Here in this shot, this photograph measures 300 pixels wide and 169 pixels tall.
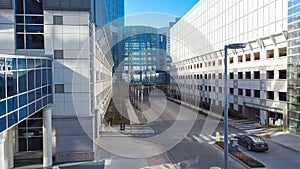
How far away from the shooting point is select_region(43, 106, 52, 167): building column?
48.3 feet

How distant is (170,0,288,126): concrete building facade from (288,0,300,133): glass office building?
2.82 ft

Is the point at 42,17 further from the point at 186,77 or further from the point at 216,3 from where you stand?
the point at 186,77

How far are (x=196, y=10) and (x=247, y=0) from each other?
20.1 metres

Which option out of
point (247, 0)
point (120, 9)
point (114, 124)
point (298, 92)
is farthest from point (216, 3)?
point (120, 9)

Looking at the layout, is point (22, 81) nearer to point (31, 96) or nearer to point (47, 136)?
point (31, 96)

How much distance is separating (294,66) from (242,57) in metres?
10.9

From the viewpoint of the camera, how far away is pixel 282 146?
19.2 metres

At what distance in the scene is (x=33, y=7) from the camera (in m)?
15.8

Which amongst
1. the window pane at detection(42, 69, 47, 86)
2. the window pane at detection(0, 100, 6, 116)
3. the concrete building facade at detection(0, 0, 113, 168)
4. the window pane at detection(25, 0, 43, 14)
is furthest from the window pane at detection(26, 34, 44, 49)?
the window pane at detection(0, 100, 6, 116)

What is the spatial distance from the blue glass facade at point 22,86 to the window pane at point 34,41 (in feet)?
4.04

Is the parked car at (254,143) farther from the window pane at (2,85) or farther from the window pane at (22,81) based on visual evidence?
the window pane at (2,85)

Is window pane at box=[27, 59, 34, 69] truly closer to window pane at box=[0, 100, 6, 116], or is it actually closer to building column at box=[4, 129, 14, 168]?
window pane at box=[0, 100, 6, 116]

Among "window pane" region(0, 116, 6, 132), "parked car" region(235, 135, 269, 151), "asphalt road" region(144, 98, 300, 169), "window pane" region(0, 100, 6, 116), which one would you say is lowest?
"asphalt road" region(144, 98, 300, 169)

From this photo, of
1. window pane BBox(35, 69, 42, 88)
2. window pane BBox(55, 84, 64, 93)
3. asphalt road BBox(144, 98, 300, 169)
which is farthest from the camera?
window pane BBox(55, 84, 64, 93)
